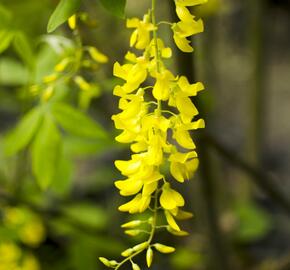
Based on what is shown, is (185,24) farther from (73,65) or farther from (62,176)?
(62,176)

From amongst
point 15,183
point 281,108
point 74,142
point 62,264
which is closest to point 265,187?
point 74,142

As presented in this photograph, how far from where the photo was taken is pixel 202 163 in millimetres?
1480

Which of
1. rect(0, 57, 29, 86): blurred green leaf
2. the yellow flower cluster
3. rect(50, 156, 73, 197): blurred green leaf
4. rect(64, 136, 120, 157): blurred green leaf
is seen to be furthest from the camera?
rect(0, 57, 29, 86): blurred green leaf

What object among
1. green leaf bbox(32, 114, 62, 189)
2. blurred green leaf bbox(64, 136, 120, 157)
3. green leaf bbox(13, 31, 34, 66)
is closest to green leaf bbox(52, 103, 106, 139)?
green leaf bbox(32, 114, 62, 189)

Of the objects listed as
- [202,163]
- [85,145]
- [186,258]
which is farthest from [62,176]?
[186,258]

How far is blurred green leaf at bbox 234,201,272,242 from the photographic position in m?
2.22

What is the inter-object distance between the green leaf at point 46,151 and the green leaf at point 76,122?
0.02 meters

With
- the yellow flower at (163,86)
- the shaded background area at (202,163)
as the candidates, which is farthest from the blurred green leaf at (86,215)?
the yellow flower at (163,86)

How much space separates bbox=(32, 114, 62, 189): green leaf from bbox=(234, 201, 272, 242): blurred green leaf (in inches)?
43.8

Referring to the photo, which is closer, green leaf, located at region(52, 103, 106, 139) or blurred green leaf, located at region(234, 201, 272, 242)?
green leaf, located at region(52, 103, 106, 139)

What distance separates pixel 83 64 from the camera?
113 centimetres

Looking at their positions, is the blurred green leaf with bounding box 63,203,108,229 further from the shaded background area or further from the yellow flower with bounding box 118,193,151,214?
the yellow flower with bounding box 118,193,151,214

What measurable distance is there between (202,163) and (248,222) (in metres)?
0.85

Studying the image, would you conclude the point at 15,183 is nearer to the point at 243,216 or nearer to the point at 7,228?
the point at 7,228
